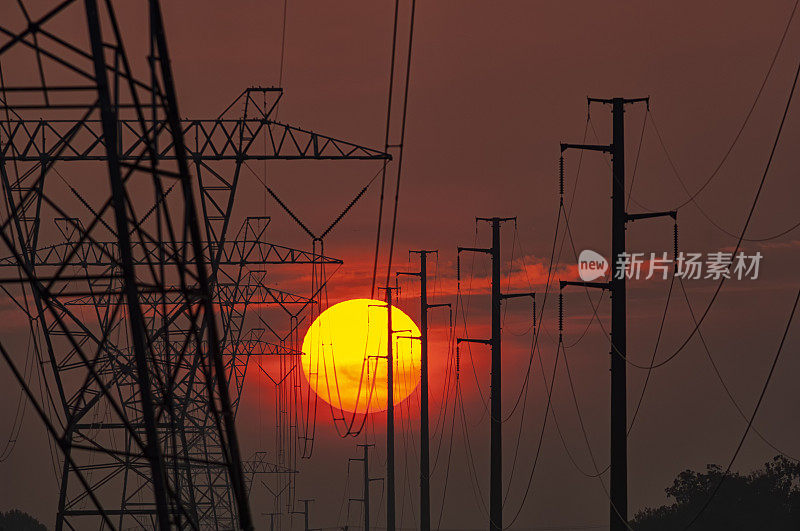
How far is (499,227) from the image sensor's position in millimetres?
42688

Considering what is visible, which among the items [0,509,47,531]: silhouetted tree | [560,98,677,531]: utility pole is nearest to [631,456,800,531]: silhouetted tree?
[560,98,677,531]: utility pole

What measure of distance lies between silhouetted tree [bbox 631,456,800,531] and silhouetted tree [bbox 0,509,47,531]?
205 feet

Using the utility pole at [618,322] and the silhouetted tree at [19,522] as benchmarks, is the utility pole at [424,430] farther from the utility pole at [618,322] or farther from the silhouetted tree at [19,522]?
the silhouetted tree at [19,522]

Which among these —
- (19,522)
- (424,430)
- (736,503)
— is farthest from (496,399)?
(19,522)

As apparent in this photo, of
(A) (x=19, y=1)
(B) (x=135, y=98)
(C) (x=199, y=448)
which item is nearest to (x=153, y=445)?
(B) (x=135, y=98)

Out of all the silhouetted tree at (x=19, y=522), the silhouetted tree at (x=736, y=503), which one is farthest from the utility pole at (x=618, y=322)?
the silhouetted tree at (x=19, y=522)

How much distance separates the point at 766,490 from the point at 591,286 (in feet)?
151

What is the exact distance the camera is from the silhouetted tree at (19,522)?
119 meters

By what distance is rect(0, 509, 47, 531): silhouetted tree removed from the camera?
119 meters

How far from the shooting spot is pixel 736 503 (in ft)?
222

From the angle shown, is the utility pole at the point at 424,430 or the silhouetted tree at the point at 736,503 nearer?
the utility pole at the point at 424,430

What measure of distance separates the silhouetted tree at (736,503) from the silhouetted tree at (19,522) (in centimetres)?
6234

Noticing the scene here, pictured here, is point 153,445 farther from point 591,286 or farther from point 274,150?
point 591,286

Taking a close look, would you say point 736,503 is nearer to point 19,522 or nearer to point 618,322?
point 618,322
